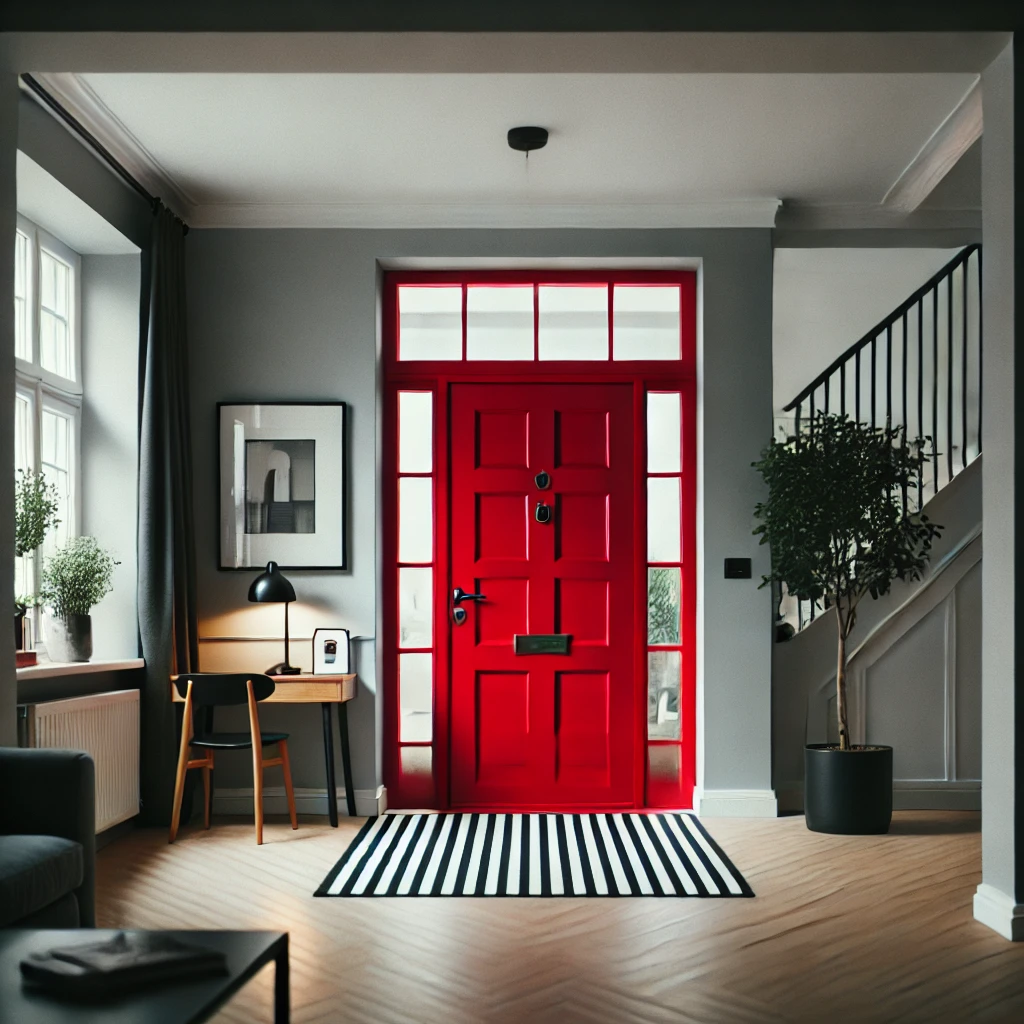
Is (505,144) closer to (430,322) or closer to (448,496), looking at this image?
(430,322)

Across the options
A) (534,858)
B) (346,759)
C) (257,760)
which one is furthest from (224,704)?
(534,858)

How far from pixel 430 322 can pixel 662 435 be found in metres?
1.33

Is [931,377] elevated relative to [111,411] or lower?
elevated

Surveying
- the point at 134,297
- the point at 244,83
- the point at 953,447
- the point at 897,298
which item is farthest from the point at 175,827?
the point at 897,298

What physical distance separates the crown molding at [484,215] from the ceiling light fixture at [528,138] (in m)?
0.85

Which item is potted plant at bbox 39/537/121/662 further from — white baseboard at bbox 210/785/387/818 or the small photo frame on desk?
white baseboard at bbox 210/785/387/818

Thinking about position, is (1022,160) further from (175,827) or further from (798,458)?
(175,827)

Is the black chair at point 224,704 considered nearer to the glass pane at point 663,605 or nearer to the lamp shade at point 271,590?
the lamp shade at point 271,590

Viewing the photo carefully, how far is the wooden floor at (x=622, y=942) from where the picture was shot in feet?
10.2

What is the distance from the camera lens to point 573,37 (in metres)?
3.46

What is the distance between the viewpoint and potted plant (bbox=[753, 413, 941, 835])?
5.22m

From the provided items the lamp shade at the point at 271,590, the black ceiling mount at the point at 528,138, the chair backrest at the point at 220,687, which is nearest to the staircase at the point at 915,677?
the black ceiling mount at the point at 528,138

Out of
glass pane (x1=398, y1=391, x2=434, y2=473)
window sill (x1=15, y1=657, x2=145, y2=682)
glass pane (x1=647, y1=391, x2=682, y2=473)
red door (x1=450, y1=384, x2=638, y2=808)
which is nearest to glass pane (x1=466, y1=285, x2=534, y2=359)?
red door (x1=450, y1=384, x2=638, y2=808)

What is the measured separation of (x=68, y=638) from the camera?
15.8 ft
